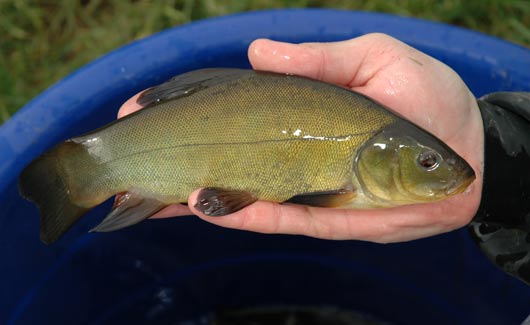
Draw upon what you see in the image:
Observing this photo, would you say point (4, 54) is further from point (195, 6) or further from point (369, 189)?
point (369, 189)

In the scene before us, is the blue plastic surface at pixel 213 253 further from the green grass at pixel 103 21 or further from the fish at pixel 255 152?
the green grass at pixel 103 21

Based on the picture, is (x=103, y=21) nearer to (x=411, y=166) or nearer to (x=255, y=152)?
(x=255, y=152)

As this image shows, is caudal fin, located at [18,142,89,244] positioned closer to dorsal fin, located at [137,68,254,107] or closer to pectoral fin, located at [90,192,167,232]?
pectoral fin, located at [90,192,167,232]

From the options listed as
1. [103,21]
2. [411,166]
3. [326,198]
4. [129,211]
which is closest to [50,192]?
[129,211]

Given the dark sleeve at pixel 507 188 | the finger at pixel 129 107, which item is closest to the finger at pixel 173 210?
the finger at pixel 129 107

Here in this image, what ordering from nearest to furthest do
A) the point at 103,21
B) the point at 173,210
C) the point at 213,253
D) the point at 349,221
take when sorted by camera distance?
1. the point at 349,221
2. the point at 173,210
3. the point at 213,253
4. the point at 103,21
